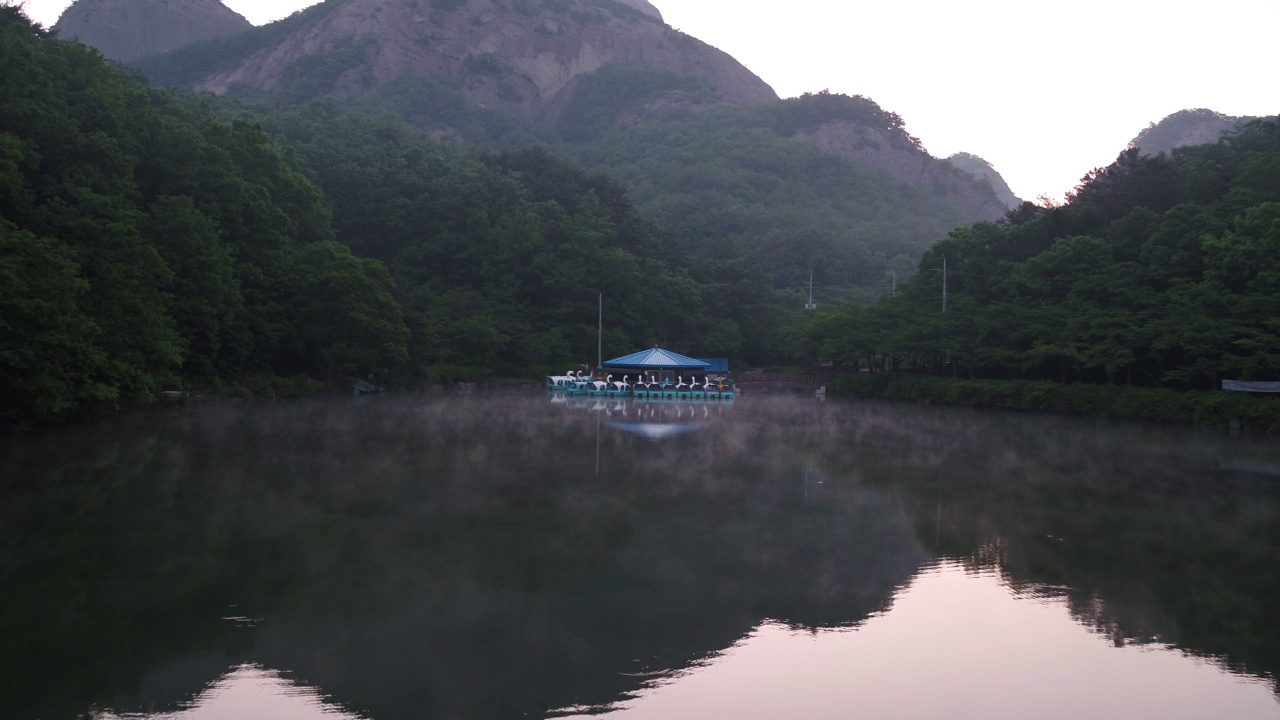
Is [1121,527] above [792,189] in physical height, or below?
below

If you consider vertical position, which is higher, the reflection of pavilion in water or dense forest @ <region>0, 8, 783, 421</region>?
dense forest @ <region>0, 8, 783, 421</region>

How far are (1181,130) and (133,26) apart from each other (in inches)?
5238

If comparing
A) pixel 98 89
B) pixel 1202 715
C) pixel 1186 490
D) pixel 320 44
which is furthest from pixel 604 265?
pixel 320 44

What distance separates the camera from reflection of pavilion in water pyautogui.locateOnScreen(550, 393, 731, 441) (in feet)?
69.2

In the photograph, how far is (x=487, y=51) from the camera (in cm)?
11725

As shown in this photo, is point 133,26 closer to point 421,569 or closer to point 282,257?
point 282,257

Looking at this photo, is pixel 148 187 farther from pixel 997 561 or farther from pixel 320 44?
pixel 320 44

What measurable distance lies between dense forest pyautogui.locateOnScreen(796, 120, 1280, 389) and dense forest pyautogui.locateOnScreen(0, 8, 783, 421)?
15427mm

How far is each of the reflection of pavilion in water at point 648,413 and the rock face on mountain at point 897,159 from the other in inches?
3219

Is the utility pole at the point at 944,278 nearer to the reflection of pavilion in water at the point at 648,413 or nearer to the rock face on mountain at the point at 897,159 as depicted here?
the reflection of pavilion in water at the point at 648,413

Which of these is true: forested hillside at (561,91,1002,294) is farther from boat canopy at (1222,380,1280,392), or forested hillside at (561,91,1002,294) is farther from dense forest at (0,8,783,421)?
boat canopy at (1222,380,1280,392)

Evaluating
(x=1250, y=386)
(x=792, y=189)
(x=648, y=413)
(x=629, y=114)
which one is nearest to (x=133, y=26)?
(x=629, y=114)

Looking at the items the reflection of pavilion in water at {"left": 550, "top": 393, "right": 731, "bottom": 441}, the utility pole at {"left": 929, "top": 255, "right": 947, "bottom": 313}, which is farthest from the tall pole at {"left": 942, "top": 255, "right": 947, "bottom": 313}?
the reflection of pavilion in water at {"left": 550, "top": 393, "right": 731, "bottom": 441}

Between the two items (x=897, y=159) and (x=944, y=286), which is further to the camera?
(x=897, y=159)
